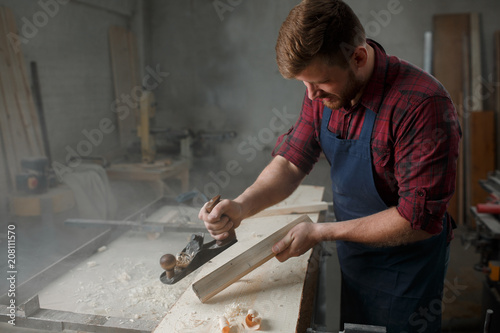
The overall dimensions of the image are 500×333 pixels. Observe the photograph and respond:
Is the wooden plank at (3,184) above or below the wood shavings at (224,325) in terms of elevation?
below

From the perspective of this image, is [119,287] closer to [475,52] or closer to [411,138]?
[411,138]

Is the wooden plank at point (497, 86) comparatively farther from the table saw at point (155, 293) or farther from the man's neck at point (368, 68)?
the man's neck at point (368, 68)

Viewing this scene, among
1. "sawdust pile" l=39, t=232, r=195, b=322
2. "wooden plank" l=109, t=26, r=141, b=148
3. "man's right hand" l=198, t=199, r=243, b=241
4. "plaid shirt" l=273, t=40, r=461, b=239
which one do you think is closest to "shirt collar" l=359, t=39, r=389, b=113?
"plaid shirt" l=273, t=40, r=461, b=239

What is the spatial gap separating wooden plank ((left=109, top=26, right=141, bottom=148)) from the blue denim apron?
178 inches

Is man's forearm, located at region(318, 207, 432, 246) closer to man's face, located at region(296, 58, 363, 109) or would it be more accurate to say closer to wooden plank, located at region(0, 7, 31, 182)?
man's face, located at region(296, 58, 363, 109)

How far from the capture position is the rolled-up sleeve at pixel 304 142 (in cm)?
177

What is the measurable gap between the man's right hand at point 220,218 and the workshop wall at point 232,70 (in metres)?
4.35

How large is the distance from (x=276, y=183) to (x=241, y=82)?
4.46 meters

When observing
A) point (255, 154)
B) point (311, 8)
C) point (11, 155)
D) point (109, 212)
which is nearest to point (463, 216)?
point (255, 154)

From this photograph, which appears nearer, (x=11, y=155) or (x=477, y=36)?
(x=11, y=155)

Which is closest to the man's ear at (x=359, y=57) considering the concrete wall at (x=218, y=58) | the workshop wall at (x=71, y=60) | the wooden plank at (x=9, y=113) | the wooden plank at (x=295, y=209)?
the wooden plank at (x=295, y=209)

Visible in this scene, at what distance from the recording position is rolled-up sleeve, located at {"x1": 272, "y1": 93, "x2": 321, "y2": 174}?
5.79 ft

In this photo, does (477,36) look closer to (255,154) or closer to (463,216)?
(463,216)

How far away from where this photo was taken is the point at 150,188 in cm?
501
